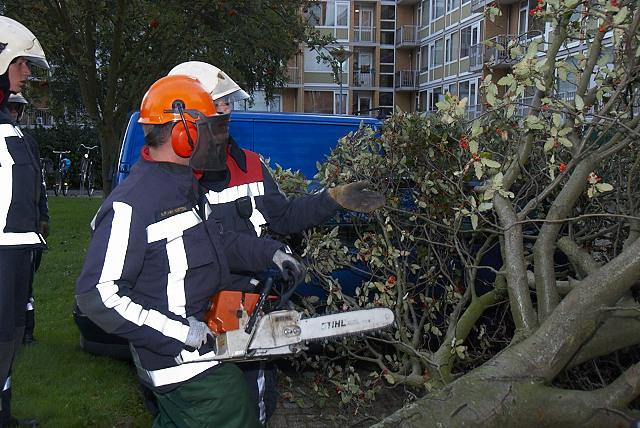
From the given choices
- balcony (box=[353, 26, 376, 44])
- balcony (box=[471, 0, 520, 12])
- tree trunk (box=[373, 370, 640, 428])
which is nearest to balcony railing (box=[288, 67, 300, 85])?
balcony (box=[353, 26, 376, 44])

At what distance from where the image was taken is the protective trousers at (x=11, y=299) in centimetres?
336

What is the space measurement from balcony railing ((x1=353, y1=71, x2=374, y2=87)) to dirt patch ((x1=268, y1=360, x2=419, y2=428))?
144 ft

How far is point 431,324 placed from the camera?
423cm

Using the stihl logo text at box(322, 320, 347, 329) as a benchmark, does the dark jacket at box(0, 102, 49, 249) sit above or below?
above

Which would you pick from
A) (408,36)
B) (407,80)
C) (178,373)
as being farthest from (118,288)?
(408,36)

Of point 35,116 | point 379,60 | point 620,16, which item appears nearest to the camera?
point 620,16

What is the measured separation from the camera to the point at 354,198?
3279 millimetres

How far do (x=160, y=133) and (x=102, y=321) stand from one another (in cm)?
82

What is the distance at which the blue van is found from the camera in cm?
527

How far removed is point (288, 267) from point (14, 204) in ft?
5.62

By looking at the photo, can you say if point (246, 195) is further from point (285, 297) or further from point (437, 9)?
point (437, 9)

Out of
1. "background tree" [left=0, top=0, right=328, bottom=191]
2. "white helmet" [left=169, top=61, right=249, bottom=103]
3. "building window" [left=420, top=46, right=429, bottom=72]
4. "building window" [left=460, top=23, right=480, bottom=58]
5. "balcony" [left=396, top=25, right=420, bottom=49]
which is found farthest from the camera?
"balcony" [left=396, top=25, right=420, bottom=49]

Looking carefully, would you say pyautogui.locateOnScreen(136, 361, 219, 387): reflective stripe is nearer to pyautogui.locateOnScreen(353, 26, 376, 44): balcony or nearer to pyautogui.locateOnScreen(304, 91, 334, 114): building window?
pyautogui.locateOnScreen(304, 91, 334, 114): building window

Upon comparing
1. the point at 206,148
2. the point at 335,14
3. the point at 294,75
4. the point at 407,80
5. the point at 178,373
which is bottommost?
the point at 178,373
